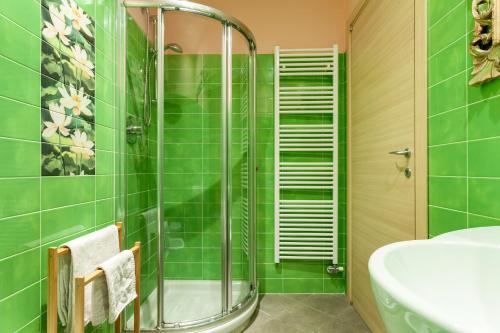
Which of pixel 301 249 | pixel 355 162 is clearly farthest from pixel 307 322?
pixel 355 162

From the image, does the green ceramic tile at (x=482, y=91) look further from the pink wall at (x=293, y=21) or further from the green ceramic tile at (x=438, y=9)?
the pink wall at (x=293, y=21)

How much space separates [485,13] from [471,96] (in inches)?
10.3

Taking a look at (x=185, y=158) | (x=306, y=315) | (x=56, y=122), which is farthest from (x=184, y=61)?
(x=306, y=315)

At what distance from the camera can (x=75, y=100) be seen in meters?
1.21

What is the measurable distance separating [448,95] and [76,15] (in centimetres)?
158

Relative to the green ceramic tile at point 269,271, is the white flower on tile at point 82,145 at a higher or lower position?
higher

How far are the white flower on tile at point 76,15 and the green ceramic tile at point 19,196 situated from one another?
2.26 feet

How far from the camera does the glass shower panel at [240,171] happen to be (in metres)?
1.85

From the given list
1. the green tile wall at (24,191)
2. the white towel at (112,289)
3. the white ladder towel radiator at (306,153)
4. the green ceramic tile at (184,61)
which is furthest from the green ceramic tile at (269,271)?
the green ceramic tile at (184,61)

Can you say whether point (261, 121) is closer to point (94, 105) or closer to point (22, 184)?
point (94, 105)

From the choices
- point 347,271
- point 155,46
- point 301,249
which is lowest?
point 347,271

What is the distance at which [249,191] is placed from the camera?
204cm

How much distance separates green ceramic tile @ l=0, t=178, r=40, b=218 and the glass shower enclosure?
24.6 inches

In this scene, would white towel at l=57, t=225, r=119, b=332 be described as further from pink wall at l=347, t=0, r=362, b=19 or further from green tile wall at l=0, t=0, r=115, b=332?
pink wall at l=347, t=0, r=362, b=19
